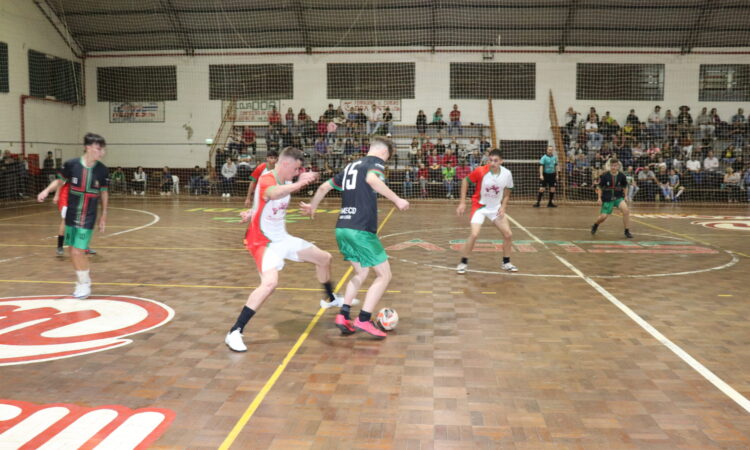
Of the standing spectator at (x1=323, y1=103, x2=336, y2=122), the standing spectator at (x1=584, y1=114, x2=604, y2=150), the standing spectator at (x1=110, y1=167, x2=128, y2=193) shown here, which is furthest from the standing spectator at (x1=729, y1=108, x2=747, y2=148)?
the standing spectator at (x1=110, y1=167, x2=128, y2=193)

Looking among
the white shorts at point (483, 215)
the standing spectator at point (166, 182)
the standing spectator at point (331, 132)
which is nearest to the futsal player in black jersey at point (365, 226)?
the white shorts at point (483, 215)

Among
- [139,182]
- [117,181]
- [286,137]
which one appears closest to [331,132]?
[286,137]

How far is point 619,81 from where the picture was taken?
27984 millimetres

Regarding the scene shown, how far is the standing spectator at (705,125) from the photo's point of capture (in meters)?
26.1

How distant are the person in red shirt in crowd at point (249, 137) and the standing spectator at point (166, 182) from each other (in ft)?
12.9

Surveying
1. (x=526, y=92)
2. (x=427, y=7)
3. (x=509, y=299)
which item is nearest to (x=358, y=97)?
(x=427, y=7)

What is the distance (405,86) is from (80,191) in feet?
73.9

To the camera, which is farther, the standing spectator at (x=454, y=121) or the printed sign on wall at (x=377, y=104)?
the printed sign on wall at (x=377, y=104)

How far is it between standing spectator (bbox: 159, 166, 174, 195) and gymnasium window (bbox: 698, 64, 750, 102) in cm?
2460

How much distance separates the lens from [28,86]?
26688 millimetres

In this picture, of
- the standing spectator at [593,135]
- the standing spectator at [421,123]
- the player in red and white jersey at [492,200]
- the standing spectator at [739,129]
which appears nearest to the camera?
the player in red and white jersey at [492,200]

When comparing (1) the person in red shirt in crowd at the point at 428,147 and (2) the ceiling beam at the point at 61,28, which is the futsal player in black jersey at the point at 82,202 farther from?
(2) the ceiling beam at the point at 61,28

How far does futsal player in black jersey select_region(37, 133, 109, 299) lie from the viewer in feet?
24.2

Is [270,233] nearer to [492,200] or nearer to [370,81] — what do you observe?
[492,200]
